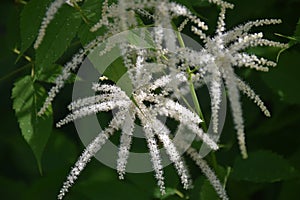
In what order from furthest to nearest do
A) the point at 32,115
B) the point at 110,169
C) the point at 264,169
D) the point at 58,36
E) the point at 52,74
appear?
1. the point at 110,169
2. the point at 264,169
3. the point at 52,74
4. the point at 32,115
5. the point at 58,36

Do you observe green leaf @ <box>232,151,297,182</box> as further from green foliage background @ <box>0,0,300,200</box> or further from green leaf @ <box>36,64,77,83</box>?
green leaf @ <box>36,64,77,83</box>

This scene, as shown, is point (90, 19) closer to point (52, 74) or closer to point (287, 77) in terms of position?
point (52, 74)

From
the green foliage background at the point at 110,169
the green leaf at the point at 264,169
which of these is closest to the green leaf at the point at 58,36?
the green foliage background at the point at 110,169

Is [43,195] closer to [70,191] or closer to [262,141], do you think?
[70,191]

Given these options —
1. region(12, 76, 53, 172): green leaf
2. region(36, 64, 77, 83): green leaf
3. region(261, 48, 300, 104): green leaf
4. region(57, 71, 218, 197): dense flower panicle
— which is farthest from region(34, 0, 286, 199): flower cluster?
region(261, 48, 300, 104): green leaf

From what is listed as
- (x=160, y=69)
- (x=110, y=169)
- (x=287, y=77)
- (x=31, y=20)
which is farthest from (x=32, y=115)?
(x=287, y=77)

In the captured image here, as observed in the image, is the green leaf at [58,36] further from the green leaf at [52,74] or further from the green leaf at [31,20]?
the green leaf at [52,74]

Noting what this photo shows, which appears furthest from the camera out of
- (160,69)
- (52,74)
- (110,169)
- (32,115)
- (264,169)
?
(110,169)
